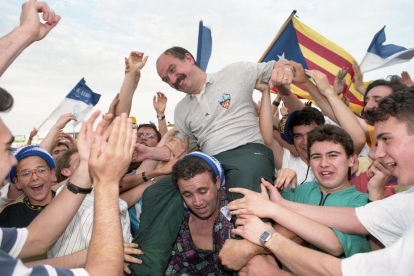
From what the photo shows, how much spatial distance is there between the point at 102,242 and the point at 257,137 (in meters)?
2.24

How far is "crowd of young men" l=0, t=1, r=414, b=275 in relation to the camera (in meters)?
1.83

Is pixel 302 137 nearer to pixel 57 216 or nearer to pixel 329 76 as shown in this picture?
pixel 57 216

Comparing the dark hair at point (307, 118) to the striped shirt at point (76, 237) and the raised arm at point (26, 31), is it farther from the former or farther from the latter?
the raised arm at point (26, 31)

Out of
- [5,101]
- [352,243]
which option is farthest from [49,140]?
[352,243]

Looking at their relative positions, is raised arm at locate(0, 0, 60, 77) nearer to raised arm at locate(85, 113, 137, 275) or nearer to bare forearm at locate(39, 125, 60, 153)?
raised arm at locate(85, 113, 137, 275)

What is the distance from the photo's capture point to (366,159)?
12.6 feet

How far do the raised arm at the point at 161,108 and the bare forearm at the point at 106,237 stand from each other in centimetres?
459

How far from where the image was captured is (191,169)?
330cm

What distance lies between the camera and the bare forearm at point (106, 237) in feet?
5.27

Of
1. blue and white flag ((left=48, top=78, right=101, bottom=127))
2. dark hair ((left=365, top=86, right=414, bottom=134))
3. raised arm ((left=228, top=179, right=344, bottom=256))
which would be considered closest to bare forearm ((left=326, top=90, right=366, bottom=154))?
dark hair ((left=365, top=86, right=414, bottom=134))

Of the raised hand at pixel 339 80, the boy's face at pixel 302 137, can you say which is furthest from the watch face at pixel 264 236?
the raised hand at pixel 339 80

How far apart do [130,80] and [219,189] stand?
189cm

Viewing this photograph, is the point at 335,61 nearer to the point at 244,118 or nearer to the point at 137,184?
the point at 244,118

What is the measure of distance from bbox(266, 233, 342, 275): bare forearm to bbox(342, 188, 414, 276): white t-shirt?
9 centimetres
